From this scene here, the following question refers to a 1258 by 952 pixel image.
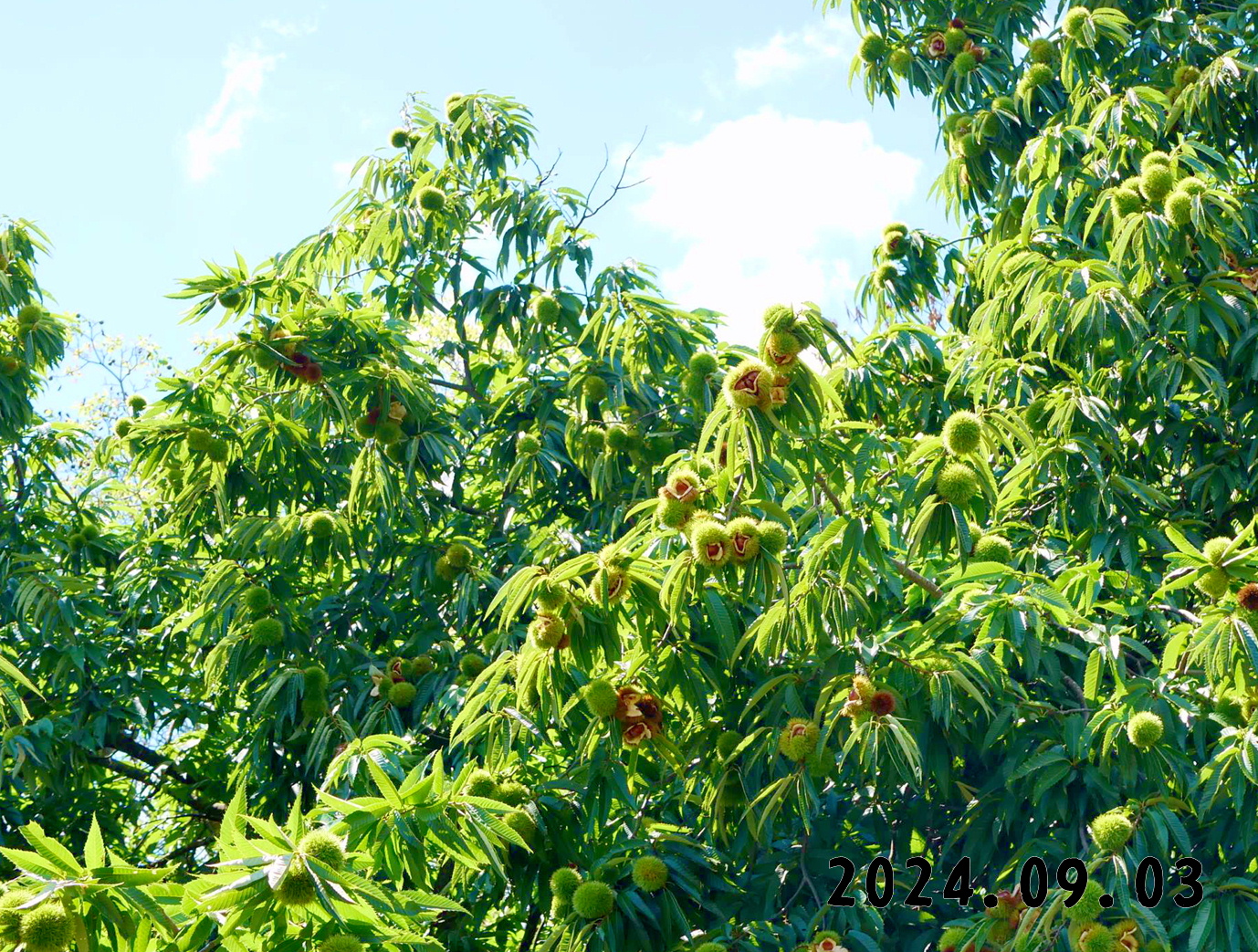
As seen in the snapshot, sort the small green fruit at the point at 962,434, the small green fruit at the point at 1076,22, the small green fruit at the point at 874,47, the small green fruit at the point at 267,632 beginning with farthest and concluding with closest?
1. the small green fruit at the point at 874,47
2. the small green fruit at the point at 1076,22
3. the small green fruit at the point at 267,632
4. the small green fruit at the point at 962,434

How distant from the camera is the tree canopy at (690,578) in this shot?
2.55m

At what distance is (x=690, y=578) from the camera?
2572 millimetres

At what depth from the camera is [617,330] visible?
419 cm

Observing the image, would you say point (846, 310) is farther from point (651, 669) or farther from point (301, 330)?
point (651, 669)

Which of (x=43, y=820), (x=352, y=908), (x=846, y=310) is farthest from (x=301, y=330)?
(x=846, y=310)

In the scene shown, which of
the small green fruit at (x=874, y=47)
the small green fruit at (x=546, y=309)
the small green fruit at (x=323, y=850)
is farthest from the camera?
the small green fruit at (x=874, y=47)

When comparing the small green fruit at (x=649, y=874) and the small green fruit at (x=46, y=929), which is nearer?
the small green fruit at (x=46, y=929)

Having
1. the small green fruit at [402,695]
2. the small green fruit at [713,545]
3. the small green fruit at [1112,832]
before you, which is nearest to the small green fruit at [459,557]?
the small green fruit at [402,695]

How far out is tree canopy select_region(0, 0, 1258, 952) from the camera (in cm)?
255

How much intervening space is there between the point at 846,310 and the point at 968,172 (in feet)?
10.9

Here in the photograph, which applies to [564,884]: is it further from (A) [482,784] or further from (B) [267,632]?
(B) [267,632]

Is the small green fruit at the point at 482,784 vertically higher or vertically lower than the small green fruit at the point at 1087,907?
higher

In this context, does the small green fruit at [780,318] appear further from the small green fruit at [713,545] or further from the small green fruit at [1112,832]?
the small green fruit at [1112,832]

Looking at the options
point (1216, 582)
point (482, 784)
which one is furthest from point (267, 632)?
point (1216, 582)
